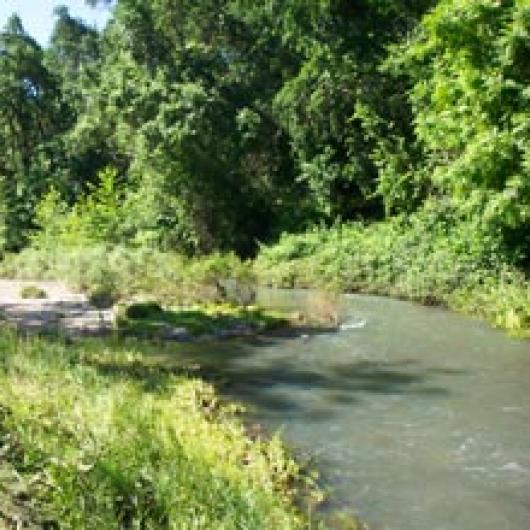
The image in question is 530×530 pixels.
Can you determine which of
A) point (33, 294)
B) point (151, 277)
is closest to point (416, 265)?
point (151, 277)

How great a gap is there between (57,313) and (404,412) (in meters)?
11.2

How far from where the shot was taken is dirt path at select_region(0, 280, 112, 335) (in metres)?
18.1

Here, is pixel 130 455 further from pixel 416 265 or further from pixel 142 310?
pixel 416 265

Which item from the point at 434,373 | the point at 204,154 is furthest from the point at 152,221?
the point at 434,373

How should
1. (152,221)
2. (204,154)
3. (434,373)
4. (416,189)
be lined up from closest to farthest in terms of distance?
1. (434,373)
2. (416,189)
3. (204,154)
4. (152,221)

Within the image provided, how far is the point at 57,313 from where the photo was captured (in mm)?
20438

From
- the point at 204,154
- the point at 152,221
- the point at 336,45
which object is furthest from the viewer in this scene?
the point at 152,221

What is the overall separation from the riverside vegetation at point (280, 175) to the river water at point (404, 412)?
1119mm

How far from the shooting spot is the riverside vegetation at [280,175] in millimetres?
18406

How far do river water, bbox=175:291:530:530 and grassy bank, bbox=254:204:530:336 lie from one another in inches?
45.5

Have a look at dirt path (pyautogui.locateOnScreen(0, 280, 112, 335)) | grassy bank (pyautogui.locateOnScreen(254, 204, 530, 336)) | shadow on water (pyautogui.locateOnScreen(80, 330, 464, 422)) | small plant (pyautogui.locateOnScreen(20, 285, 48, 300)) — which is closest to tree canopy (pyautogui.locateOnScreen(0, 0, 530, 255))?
grassy bank (pyautogui.locateOnScreen(254, 204, 530, 336))

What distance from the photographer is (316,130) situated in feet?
108

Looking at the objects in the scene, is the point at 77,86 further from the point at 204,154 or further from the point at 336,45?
the point at 336,45

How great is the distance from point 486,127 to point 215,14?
20.0 meters
